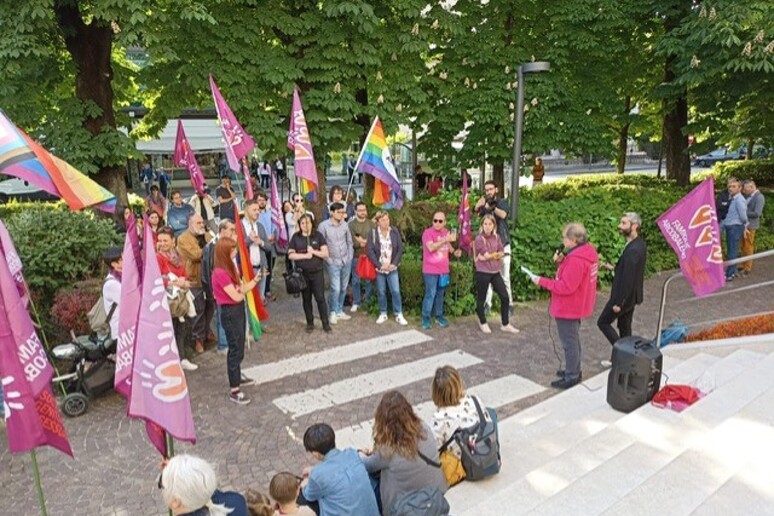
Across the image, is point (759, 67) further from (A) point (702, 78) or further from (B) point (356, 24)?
(B) point (356, 24)

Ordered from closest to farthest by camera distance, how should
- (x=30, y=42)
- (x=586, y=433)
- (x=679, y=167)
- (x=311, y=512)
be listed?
(x=311, y=512) → (x=586, y=433) → (x=30, y=42) → (x=679, y=167)

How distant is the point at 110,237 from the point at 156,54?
389 centimetres

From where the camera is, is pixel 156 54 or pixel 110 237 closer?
pixel 110 237

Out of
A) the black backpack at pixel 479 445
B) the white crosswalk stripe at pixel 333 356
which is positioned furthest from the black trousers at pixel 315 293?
the black backpack at pixel 479 445

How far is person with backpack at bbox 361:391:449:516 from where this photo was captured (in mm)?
4148

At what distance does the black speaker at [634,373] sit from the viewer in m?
5.84

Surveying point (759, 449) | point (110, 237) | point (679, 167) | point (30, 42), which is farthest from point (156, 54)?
point (679, 167)

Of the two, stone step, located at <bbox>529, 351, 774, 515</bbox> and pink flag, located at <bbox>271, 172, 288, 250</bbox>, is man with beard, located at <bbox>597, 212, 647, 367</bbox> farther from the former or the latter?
pink flag, located at <bbox>271, 172, 288, 250</bbox>

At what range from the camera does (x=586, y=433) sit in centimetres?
568

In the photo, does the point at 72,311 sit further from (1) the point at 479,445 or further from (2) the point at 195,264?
(1) the point at 479,445

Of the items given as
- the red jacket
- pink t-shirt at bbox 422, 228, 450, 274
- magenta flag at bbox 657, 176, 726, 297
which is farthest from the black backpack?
pink t-shirt at bbox 422, 228, 450, 274

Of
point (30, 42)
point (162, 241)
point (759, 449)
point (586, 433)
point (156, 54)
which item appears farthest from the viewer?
point (156, 54)

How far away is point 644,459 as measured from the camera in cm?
482

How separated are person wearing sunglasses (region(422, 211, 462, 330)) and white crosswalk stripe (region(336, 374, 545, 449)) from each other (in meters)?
2.13
